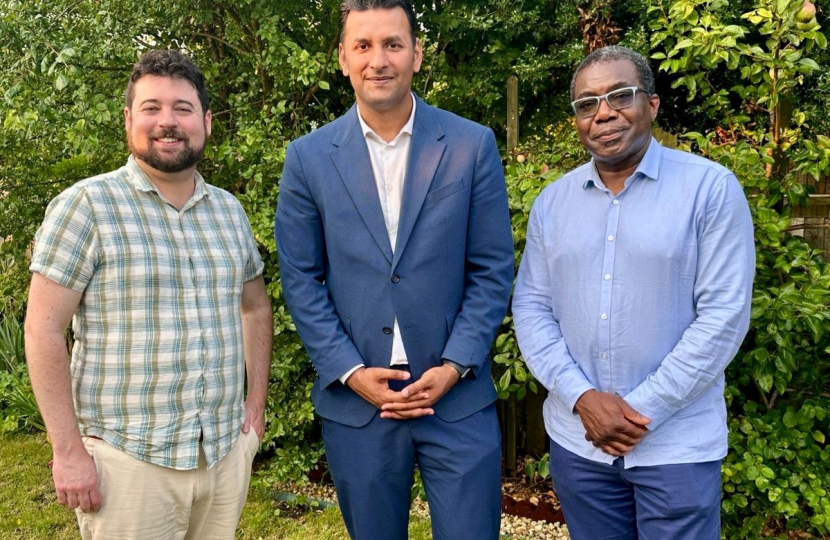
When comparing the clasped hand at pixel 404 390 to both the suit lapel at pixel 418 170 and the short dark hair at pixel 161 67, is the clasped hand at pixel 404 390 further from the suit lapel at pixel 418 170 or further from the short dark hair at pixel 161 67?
the short dark hair at pixel 161 67

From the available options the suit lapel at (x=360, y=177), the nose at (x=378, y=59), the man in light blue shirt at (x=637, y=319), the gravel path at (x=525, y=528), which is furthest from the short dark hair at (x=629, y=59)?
the gravel path at (x=525, y=528)

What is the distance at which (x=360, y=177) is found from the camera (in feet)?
7.59

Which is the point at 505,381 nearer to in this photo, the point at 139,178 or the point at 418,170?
the point at 418,170

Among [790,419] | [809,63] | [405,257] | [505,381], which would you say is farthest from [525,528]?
[809,63]

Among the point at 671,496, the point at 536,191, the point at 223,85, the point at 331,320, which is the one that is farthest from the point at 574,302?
the point at 223,85

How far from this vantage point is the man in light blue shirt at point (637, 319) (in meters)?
2.06

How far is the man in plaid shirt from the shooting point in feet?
6.75

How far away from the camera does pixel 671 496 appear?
6.82ft

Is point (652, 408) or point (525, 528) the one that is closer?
point (652, 408)

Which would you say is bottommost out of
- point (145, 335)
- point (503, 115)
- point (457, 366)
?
point (457, 366)

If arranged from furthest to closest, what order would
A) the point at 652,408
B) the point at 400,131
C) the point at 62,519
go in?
the point at 62,519 < the point at 400,131 < the point at 652,408

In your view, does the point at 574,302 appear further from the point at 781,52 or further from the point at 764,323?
the point at 781,52

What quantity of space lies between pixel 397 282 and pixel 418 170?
0.39m

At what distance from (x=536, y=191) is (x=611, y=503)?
1.52 metres
